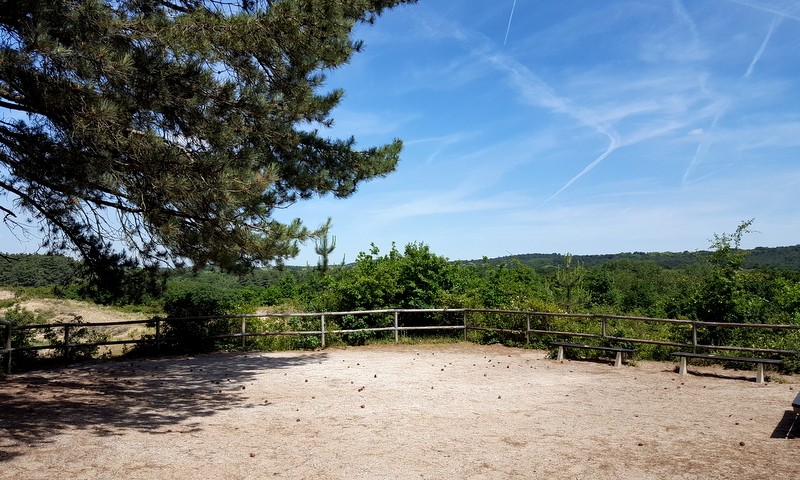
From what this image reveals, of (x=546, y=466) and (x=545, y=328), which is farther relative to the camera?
(x=545, y=328)

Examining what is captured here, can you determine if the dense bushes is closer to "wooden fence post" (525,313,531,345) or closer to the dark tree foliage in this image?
"wooden fence post" (525,313,531,345)

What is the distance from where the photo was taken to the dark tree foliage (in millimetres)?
6820

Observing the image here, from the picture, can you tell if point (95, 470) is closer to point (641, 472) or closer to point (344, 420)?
point (344, 420)

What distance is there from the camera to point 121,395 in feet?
28.2

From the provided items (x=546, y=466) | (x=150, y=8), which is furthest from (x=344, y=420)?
(x=150, y=8)

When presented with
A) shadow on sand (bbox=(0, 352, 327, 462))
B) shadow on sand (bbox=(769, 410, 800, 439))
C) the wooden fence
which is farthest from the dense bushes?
shadow on sand (bbox=(769, 410, 800, 439))

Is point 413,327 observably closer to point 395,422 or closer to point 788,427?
point 395,422

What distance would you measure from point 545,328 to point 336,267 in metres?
16.0

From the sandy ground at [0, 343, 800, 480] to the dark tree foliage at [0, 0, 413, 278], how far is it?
2.52 metres

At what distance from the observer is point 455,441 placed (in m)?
6.15

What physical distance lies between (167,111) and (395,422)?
18.2 ft

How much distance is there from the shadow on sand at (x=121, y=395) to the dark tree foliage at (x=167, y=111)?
2240mm

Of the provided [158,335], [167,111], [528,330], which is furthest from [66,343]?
[528,330]

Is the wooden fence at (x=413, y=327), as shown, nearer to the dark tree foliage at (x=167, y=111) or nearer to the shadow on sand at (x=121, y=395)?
the shadow on sand at (x=121, y=395)
